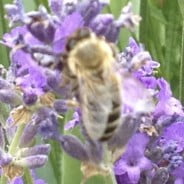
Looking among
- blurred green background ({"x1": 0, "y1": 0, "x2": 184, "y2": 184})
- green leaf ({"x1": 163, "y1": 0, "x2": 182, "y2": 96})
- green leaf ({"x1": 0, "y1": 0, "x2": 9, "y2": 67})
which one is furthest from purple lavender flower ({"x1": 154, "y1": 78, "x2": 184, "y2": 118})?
green leaf ({"x1": 0, "y1": 0, "x2": 9, "y2": 67})

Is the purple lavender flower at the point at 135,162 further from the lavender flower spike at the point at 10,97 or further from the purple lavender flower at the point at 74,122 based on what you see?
the lavender flower spike at the point at 10,97

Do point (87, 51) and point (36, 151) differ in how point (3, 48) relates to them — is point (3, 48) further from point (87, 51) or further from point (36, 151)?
point (87, 51)

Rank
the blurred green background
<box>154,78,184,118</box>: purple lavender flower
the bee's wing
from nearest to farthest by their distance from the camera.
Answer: the bee's wing → <box>154,78,184,118</box>: purple lavender flower → the blurred green background

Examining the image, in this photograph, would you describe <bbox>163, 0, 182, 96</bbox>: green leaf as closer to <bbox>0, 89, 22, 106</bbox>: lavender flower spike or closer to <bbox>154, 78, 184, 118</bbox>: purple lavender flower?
<bbox>154, 78, 184, 118</bbox>: purple lavender flower

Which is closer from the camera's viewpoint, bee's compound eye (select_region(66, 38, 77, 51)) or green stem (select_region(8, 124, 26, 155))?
bee's compound eye (select_region(66, 38, 77, 51))

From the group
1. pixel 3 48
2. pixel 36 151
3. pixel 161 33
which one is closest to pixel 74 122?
pixel 36 151

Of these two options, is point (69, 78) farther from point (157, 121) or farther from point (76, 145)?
point (157, 121)

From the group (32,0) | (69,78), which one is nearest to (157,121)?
(69,78)
